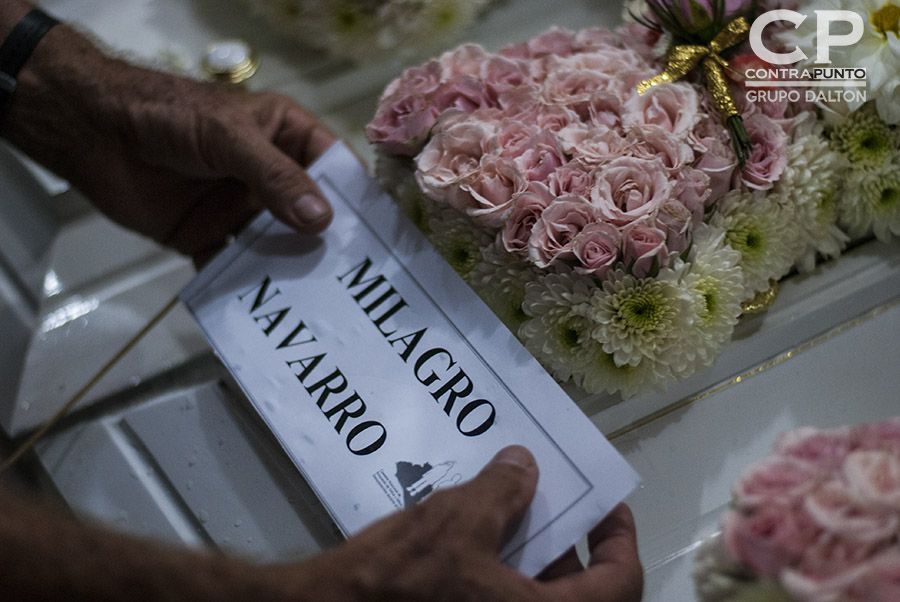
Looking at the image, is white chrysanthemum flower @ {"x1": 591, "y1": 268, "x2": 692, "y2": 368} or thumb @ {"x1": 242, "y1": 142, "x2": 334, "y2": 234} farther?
thumb @ {"x1": 242, "y1": 142, "x2": 334, "y2": 234}

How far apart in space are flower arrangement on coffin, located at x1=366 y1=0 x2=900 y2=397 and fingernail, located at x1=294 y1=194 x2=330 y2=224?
9 centimetres

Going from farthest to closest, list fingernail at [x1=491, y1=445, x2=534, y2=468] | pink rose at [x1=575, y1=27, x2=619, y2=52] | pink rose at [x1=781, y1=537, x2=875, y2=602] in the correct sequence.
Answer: pink rose at [x1=575, y1=27, x2=619, y2=52] → fingernail at [x1=491, y1=445, x2=534, y2=468] → pink rose at [x1=781, y1=537, x2=875, y2=602]

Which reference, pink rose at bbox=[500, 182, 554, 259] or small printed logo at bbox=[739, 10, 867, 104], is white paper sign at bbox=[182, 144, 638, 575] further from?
small printed logo at bbox=[739, 10, 867, 104]

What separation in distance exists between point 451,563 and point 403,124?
1.42 ft

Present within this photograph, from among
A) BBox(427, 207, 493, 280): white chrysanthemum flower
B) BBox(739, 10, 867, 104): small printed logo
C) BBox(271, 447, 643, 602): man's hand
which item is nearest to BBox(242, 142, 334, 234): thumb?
BBox(427, 207, 493, 280): white chrysanthemum flower

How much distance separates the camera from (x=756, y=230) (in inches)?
26.3

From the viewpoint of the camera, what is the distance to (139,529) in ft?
2.45

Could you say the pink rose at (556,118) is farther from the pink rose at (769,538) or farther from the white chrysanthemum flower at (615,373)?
the pink rose at (769,538)

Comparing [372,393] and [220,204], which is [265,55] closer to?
[220,204]

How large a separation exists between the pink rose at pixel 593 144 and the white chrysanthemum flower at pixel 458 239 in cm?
11

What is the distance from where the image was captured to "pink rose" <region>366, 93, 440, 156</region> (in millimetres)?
707

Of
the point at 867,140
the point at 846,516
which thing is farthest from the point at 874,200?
the point at 846,516

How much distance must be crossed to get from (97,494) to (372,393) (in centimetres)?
37

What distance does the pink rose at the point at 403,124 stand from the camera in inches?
27.8
